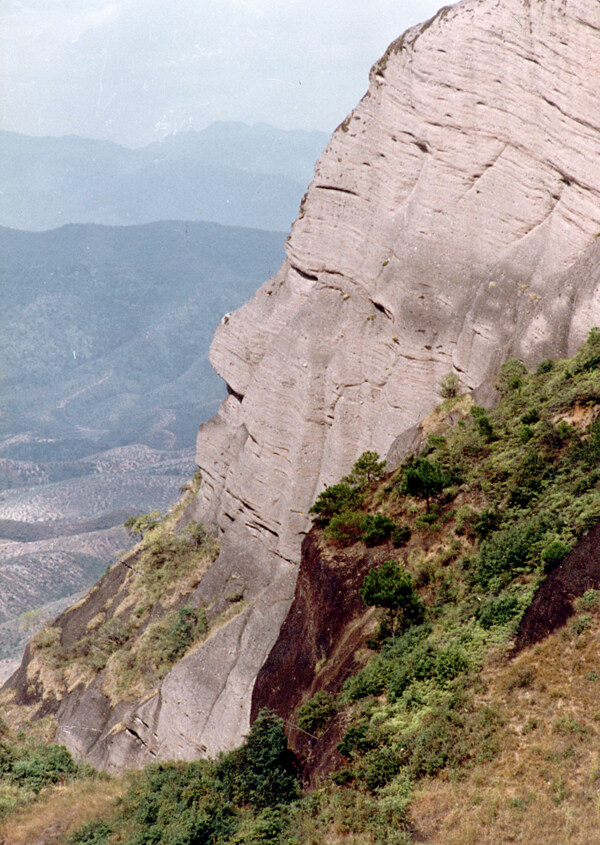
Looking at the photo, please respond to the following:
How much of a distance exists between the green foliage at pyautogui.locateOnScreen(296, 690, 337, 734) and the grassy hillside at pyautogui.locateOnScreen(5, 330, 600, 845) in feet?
0.14

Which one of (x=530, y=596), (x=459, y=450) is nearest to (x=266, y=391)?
(x=459, y=450)

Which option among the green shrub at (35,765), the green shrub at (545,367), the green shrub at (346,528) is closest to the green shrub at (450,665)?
the green shrub at (346,528)

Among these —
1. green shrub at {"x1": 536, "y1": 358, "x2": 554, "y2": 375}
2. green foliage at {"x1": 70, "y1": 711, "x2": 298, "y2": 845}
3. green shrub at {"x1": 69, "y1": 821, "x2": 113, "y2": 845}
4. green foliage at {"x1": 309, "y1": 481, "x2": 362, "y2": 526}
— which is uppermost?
green shrub at {"x1": 536, "y1": 358, "x2": 554, "y2": 375}

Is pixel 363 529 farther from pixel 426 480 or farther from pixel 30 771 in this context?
pixel 30 771

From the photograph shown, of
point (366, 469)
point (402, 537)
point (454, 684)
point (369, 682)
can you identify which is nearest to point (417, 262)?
point (366, 469)

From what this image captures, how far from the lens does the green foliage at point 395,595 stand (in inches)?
753

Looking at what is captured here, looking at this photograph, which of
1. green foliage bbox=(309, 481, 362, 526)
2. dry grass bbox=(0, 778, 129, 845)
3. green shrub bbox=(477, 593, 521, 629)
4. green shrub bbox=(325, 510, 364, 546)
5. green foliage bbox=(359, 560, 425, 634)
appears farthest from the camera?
green foliage bbox=(309, 481, 362, 526)

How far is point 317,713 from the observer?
1891cm

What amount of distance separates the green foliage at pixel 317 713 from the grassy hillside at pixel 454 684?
1.7 inches

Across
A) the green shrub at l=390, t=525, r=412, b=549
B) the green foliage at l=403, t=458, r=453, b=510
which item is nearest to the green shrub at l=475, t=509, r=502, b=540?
the green foliage at l=403, t=458, r=453, b=510

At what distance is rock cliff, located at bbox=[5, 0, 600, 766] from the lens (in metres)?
26.7

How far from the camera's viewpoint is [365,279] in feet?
Result: 108

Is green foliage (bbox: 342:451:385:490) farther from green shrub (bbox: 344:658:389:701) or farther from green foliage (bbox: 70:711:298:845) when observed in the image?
green shrub (bbox: 344:658:389:701)

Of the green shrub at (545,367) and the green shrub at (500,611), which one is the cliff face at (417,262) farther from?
the green shrub at (500,611)
